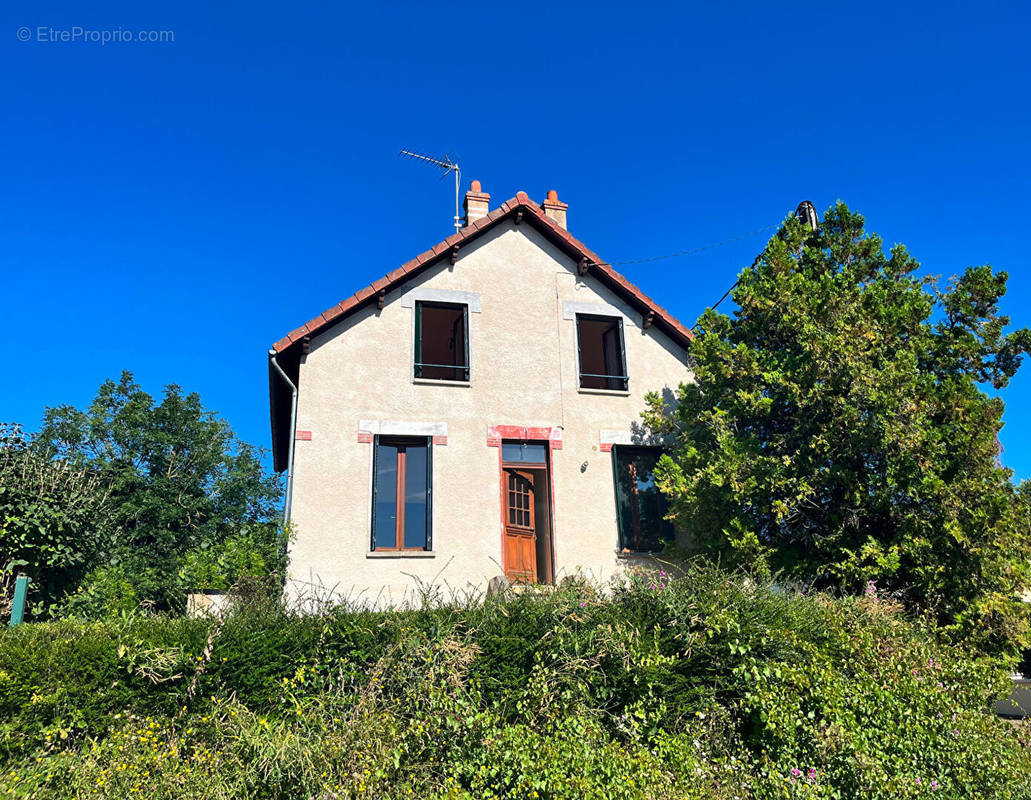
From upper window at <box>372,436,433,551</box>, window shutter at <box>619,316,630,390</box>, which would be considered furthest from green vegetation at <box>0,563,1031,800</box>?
window shutter at <box>619,316,630,390</box>

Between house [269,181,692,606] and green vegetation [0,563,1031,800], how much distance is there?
11.1ft

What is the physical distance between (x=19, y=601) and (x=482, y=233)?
8.71m

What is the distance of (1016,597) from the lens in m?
8.55

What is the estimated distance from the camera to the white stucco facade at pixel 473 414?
33.9ft

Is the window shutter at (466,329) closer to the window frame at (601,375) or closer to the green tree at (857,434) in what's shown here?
the window frame at (601,375)

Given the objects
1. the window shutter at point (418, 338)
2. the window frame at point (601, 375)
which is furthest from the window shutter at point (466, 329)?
the window frame at point (601, 375)

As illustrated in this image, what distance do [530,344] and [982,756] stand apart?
8.29 m

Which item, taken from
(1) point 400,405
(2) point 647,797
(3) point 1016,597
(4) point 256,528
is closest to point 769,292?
(3) point 1016,597

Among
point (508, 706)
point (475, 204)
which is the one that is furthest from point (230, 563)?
point (475, 204)

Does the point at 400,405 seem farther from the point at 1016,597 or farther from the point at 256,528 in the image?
the point at 1016,597

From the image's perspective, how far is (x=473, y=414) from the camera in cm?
1147

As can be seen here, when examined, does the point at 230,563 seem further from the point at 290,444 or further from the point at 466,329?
the point at 466,329

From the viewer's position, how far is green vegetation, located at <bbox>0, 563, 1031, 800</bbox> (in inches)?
225

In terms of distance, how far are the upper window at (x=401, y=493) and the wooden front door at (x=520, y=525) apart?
4.49 feet
